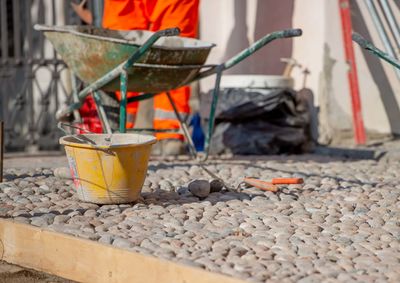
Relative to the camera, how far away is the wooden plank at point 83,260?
2814mm

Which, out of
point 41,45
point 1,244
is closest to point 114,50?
point 1,244

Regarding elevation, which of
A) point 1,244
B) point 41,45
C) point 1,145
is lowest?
point 1,244

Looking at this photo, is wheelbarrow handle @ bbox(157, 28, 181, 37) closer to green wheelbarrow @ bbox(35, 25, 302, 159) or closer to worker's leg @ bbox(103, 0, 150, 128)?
green wheelbarrow @ bbox(35, 25, 302, 159)

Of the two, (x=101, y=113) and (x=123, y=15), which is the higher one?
(x=123, y=15)

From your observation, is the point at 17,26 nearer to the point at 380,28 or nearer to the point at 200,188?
the point at 380,28

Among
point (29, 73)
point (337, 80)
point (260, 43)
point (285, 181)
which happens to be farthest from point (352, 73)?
point (29, 73)

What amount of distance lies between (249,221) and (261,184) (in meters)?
0.87

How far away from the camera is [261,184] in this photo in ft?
14.9

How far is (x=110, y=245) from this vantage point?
3.10 m

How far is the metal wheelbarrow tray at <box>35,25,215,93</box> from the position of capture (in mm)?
4906

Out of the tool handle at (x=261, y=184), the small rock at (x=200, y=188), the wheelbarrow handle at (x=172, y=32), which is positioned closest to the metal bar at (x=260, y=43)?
the wheelbarrow handle at (x=172, y=32)

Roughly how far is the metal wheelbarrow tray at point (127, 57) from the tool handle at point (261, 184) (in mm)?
911

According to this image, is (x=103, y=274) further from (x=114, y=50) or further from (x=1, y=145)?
(x=114, y=50)

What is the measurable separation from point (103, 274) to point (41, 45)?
4.63 m
